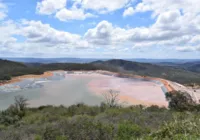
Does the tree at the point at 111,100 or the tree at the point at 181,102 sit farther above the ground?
the tree at the point at 181,102

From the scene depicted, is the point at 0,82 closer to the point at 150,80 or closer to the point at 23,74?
the point at 23,74

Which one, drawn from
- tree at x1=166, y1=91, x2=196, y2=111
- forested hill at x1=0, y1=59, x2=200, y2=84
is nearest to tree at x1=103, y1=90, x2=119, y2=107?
tree at x1=166, y1=91, x2=196, y2=111

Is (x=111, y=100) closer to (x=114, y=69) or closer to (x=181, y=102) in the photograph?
(x=181, y=102)

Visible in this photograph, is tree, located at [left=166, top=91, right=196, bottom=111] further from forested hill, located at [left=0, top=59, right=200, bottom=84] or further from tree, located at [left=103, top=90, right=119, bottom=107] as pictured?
forested hill, located at [left=0, top=59, right=200, bottom=84]

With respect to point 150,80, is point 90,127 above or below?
above

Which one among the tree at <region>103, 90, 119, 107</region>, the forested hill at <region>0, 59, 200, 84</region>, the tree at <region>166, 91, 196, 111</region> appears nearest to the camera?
the tree at <region>166, 91, 196, 111</region>

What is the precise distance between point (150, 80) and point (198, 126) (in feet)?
173

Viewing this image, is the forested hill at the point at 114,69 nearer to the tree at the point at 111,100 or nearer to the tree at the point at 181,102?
the tree at the point at 111,100

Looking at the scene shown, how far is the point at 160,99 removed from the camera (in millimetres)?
34250

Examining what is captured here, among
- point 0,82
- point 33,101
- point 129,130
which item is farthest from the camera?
point 0,82

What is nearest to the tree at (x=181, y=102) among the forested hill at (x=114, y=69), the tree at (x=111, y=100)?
the tree at (x=111, y=100)

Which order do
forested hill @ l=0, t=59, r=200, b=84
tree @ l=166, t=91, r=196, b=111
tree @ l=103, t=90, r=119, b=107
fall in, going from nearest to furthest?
tree @ l=166, t=91, r=196, b=111 → tree @ l=103, t=90, r=119, b=107 → forested hill @ l=0, t=59, r=200, b=84

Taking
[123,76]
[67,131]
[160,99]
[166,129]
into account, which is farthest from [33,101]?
[123,76]

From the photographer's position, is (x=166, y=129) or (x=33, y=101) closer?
(x=166, y=129)
